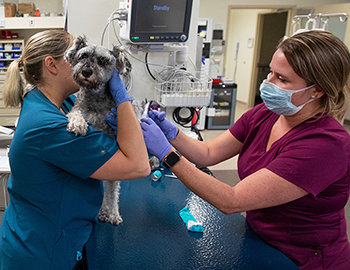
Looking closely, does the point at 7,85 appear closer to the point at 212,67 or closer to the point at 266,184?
the point at 266,184

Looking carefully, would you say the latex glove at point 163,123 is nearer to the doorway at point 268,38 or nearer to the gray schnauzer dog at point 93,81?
the gray schnauzer dog at point 93,81

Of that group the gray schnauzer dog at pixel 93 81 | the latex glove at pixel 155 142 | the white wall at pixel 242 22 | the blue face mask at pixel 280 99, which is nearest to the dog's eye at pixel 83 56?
the gray schnauzer dog at pixel 93 81

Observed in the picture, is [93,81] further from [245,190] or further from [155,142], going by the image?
[245,190]

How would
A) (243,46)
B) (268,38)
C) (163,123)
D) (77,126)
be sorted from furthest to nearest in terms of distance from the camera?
(243,46) < (268,38) < (163,123) < (77,126)

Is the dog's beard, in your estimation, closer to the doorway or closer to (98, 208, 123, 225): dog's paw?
(98, 208, 123, 225): dog's paw

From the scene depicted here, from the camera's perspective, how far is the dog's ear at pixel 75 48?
1.01m

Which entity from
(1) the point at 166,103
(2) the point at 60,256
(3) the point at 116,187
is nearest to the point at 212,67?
(1) the point at 166,103

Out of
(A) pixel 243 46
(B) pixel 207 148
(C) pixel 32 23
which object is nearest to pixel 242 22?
(A) pixel 243 46

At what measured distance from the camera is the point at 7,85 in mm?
1083

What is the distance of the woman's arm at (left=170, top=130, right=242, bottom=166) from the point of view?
4.99 ft

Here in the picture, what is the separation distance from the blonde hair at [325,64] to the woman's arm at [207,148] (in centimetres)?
52

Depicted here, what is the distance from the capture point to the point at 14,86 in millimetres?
1074

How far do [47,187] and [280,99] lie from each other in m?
0.97

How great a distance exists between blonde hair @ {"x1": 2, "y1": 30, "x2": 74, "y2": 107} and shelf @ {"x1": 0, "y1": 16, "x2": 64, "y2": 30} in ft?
13.7
